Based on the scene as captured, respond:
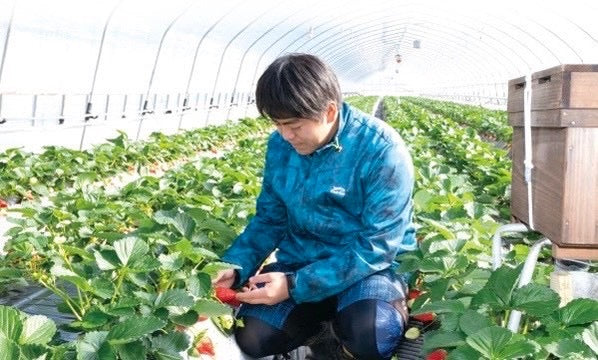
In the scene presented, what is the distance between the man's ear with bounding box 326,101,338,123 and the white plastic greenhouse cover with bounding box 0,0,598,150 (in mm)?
606

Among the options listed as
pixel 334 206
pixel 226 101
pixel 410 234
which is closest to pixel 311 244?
pixel 334 206

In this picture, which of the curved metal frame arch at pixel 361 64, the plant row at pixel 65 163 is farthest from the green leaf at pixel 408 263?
the curved metal frame arch at pixel 361 64

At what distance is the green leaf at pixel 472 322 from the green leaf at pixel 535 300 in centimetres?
8

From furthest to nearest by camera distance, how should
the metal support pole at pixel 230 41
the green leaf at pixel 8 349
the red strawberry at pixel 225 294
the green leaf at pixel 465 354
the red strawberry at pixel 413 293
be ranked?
the metal support pole at pixel 230 41
the red strawberry at pixel 413 293
the red strawberry at pixel 225 294
the green leaf at pixel 465 354
the green leaf at pixel 8 349

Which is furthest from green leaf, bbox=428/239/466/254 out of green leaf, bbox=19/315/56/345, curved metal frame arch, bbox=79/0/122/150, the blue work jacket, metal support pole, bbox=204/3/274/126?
metal support pole, bbox=204/3/274/126

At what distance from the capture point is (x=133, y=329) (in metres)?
1.93

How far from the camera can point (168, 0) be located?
39.1 ft

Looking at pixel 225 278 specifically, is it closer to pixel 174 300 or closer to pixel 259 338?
pixel 259 338

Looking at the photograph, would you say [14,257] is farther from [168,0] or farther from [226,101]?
[226,101]

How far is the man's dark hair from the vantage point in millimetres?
2363

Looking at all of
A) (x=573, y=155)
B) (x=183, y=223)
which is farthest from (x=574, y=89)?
(x=183, y=223)

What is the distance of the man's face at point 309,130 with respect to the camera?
2441mm

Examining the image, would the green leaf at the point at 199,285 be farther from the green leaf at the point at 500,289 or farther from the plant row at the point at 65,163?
the plant row at the point at 65,163

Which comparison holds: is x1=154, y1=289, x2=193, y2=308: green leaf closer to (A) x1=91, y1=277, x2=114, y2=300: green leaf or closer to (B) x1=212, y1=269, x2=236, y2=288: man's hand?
(A) x1=91, y1=277, x2=114, y2=300: green leaf
